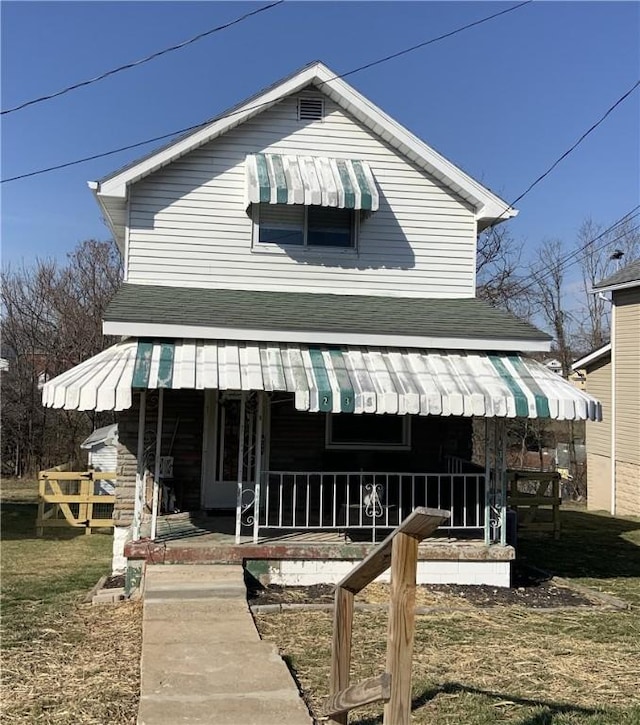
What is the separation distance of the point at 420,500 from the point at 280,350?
3484 millimetres

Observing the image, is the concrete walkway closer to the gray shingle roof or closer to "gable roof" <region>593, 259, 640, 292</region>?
the gray shingle roof

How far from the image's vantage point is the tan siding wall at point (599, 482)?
2222 cm

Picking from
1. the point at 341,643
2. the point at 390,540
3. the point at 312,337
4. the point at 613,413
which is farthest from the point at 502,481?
the point at 613,413

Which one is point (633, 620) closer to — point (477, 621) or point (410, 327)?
point (477, 621)

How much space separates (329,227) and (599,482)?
14.6 m

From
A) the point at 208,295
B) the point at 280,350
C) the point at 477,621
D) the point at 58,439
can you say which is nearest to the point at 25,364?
the point at 58,439

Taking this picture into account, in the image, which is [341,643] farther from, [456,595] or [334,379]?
Result: [456,595]

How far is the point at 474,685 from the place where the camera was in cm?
592

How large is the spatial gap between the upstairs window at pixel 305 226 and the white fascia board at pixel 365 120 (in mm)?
1403

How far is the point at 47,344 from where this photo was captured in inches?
1171

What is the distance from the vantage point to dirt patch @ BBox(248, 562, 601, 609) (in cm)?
875

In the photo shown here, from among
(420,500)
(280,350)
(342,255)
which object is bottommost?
(420,500)

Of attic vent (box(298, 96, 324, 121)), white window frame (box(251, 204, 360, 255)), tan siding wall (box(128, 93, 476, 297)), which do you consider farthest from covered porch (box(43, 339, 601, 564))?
attic vent (box(298, 96, 324, 121))

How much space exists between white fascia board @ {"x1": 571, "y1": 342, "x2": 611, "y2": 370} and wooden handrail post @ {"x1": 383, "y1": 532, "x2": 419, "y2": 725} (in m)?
20.0
